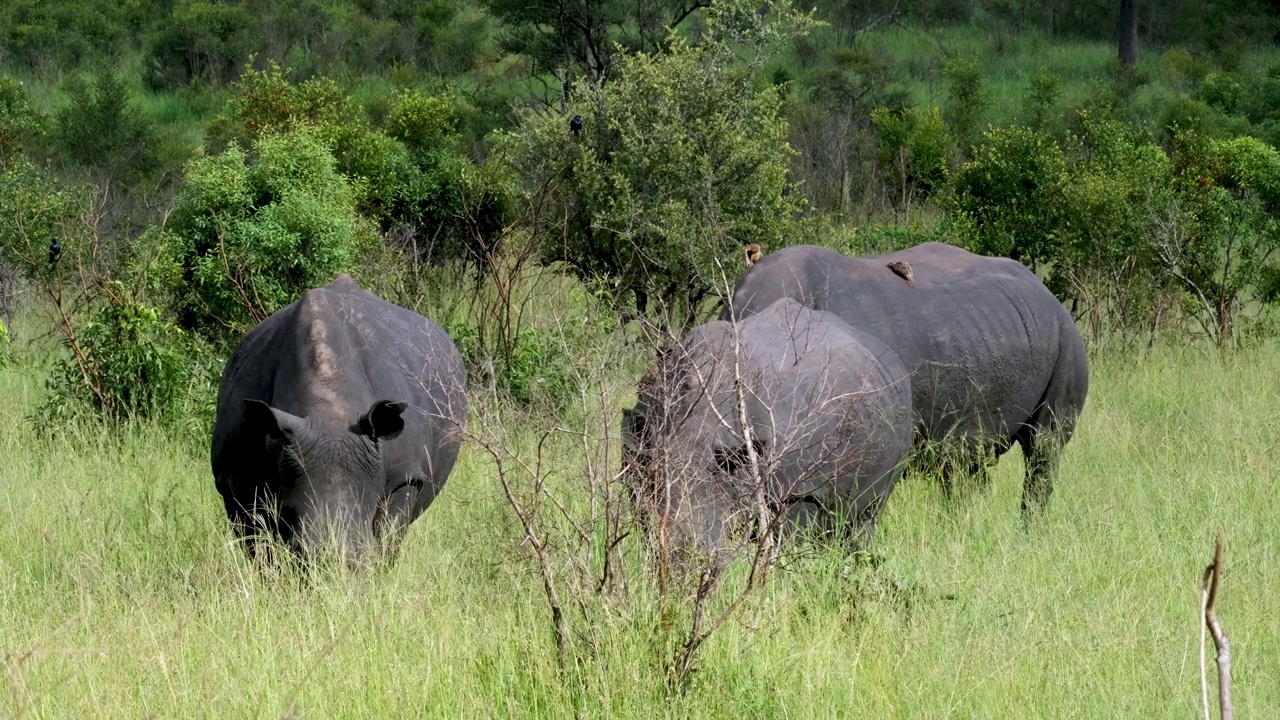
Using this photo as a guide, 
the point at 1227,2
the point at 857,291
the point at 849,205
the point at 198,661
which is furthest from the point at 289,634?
the point at 1227,2

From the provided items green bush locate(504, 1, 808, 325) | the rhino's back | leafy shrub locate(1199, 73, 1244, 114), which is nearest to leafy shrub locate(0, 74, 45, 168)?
green bush locate(504, 1, 808, 325)

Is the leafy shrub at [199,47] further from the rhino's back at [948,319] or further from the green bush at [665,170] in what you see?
the rhino's back at [948,319]

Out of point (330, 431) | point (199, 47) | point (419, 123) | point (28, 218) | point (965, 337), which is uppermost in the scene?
point (330, 431)

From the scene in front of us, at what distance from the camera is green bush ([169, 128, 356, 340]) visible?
10.6 metres

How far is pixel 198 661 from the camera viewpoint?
17.1 feet

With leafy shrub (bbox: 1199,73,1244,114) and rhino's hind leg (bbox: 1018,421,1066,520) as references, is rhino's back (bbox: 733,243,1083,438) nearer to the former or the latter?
rhino's hind leg (bbox: 1018,421,1066,520)

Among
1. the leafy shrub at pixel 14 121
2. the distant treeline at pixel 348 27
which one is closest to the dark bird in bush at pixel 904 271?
the leafy shrub at pixel 14 121

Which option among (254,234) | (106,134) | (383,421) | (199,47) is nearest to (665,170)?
(254,234)

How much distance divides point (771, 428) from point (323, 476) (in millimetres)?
1754

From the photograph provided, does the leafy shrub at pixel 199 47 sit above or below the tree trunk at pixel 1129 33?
above

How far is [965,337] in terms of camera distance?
Answer: 327 inches

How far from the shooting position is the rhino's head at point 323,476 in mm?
5965

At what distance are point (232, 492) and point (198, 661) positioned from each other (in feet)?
4.75

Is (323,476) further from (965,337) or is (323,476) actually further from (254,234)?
(254,234)
